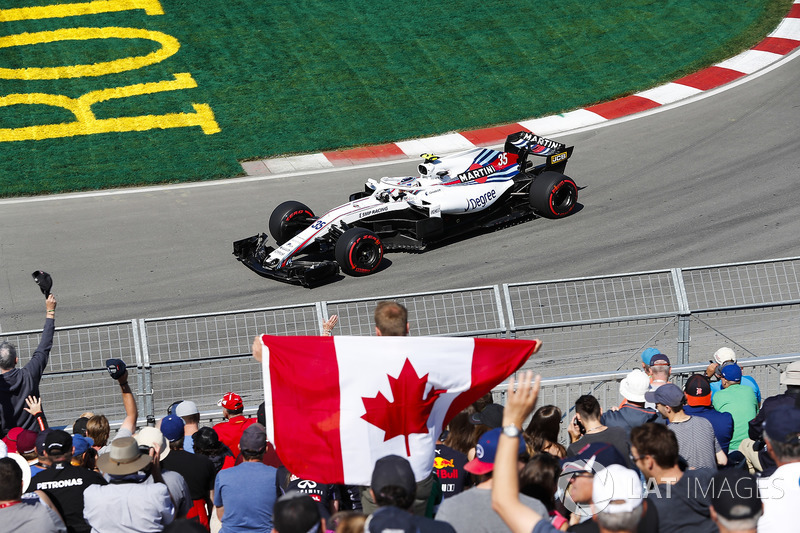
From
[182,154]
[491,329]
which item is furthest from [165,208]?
[491,329]

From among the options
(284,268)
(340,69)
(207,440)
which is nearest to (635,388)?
(207,440)

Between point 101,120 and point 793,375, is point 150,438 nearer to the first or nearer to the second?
point 793,375

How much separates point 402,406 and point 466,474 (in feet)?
2.02

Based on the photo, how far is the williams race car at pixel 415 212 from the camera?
13.0 metres

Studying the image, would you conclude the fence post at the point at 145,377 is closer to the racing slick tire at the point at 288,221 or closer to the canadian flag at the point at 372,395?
the canadian flag at the point at 372,395

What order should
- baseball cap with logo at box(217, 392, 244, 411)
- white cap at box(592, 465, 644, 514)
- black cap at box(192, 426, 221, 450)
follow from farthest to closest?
baseball cap with logo at box(217, 392, 244, 411) → black cap at box(192, 426, 221, 450) → white cap at box(592, 465, 644, 514)

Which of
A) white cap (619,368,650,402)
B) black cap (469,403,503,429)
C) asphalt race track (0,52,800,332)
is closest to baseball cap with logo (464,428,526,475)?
black cap (469,403,503,429)

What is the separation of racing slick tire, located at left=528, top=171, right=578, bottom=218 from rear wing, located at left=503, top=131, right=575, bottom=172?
39 centimetres

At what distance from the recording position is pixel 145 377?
8.62 m

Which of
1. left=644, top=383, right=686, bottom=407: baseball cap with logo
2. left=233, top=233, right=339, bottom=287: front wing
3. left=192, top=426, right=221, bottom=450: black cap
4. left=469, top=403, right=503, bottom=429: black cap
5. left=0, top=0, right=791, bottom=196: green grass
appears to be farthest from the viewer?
left=0, top=0, right=791, bottom=196: green grass

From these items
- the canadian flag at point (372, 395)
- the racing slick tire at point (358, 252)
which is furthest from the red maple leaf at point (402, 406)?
the racing slick tire at point (358, 252)

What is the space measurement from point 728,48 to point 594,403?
19.1 meters

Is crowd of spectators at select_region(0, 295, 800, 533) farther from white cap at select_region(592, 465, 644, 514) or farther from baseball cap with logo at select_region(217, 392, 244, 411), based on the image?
baseball cap with logo at select_region(217, 392, 244, 411)

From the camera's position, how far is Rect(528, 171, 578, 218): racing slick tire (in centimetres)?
1473
